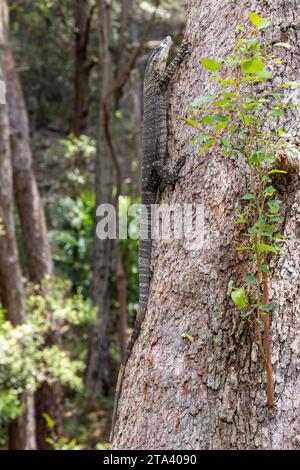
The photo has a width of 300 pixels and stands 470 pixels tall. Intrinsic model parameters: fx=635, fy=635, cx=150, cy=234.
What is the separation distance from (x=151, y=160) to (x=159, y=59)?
735 mm

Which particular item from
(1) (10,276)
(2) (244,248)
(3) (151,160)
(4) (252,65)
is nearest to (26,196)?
(1) (10,276)

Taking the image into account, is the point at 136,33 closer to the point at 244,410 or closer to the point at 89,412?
the point at 89,412

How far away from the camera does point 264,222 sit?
192 centimetres

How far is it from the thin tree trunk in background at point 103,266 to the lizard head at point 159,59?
17.4ft

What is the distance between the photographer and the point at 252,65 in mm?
1755

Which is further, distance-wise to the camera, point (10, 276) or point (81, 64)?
point (81, 64)

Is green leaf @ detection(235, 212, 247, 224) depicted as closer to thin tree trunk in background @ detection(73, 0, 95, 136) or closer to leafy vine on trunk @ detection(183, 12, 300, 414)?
leafy vine on trunk @ detection(183, 12, 300, 414)

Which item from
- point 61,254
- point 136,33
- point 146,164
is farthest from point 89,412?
point 136,33

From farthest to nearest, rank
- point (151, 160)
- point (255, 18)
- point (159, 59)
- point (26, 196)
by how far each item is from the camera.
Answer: point (26, 196) → point (159, 59) → point (151, 160) → point (255, 18)

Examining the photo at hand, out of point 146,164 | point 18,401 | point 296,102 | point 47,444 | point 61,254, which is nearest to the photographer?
point 296,102

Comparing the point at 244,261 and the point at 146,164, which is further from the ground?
the point at 146,164

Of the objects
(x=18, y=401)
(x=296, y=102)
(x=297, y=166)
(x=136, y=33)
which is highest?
(x=136, y=33)

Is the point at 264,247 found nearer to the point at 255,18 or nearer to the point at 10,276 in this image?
the point at 255,18

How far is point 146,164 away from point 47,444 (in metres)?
4.84
